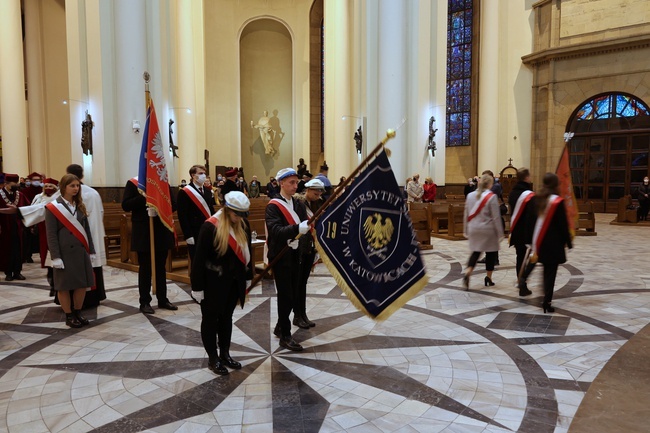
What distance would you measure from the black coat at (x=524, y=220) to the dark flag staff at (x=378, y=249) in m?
3.49

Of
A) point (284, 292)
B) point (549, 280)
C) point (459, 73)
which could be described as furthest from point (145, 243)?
point (459, 73)

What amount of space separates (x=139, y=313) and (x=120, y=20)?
1155cm

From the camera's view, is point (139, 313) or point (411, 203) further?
point (411, 203)

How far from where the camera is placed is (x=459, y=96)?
26.0 m

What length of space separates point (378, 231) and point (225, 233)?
1279mm

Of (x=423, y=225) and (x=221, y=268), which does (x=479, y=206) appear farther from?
(x=423, y=225)

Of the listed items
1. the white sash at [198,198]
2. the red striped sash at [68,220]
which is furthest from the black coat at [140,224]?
the red striped sash at [68,220]

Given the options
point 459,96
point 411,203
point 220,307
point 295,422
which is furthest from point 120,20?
point 459,96

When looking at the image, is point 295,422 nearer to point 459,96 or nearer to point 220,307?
point 220,307

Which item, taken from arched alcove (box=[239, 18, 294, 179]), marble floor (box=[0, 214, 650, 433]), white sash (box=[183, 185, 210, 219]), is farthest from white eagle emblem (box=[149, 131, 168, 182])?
arched alcove (box=[239, 18, 294, 179])

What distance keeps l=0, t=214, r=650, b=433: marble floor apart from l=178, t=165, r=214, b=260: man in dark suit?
42.8 inches

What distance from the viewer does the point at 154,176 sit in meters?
6.24

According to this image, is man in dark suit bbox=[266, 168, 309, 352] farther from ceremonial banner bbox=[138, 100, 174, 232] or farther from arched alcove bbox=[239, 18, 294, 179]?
arched alcove bbox=[239, 18, 294, 179]

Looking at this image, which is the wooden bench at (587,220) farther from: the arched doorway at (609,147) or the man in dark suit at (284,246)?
the man in dark suit at (284,246)
